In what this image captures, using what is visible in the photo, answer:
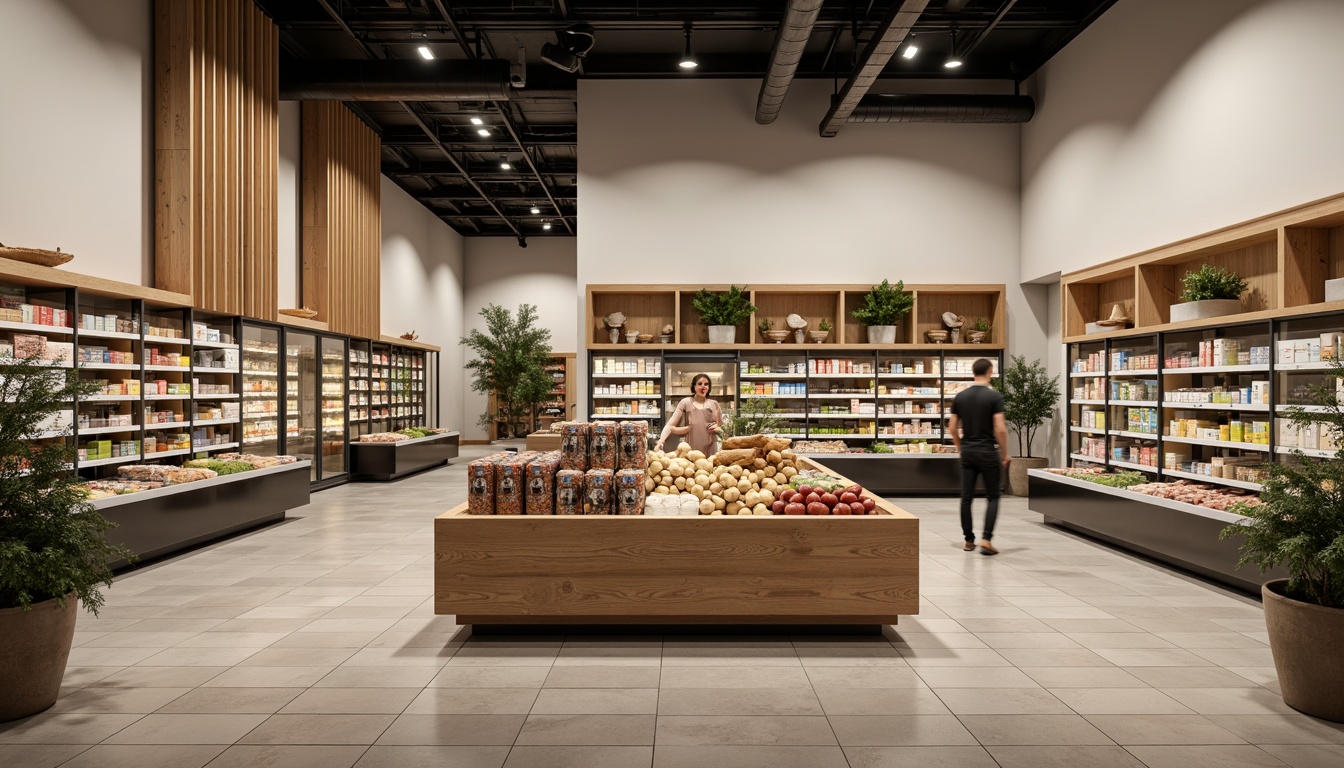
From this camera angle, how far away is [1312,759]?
2842 millimetres

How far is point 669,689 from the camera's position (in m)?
3.54

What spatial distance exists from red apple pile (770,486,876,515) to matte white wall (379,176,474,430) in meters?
12.6

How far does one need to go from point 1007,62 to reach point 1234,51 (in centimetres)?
455

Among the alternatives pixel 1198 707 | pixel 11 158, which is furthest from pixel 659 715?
pixel 11 158

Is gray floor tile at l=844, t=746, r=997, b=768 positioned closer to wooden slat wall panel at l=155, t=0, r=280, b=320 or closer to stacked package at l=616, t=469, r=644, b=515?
stacked package at l=616, t=469, r=644, b=515

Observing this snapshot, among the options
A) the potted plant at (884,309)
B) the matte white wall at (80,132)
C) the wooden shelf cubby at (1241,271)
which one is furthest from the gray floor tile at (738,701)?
the potted plant at (884,309)

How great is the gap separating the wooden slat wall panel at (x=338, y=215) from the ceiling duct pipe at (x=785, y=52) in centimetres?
668

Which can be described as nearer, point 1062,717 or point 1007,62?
point 1062,717

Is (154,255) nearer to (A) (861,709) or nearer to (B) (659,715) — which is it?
(B) (659,715)

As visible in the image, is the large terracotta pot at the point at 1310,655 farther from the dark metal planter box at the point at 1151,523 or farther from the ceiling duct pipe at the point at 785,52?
the ceiling duct pipe at the point at 785,52

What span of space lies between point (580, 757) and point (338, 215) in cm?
1114

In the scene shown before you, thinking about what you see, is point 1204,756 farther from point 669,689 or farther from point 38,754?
point 38,754

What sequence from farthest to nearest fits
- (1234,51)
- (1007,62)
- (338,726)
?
(1007,62) → (1234,51) → (338,726)

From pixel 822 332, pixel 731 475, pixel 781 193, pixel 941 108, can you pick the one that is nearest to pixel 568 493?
pixel 731 475
